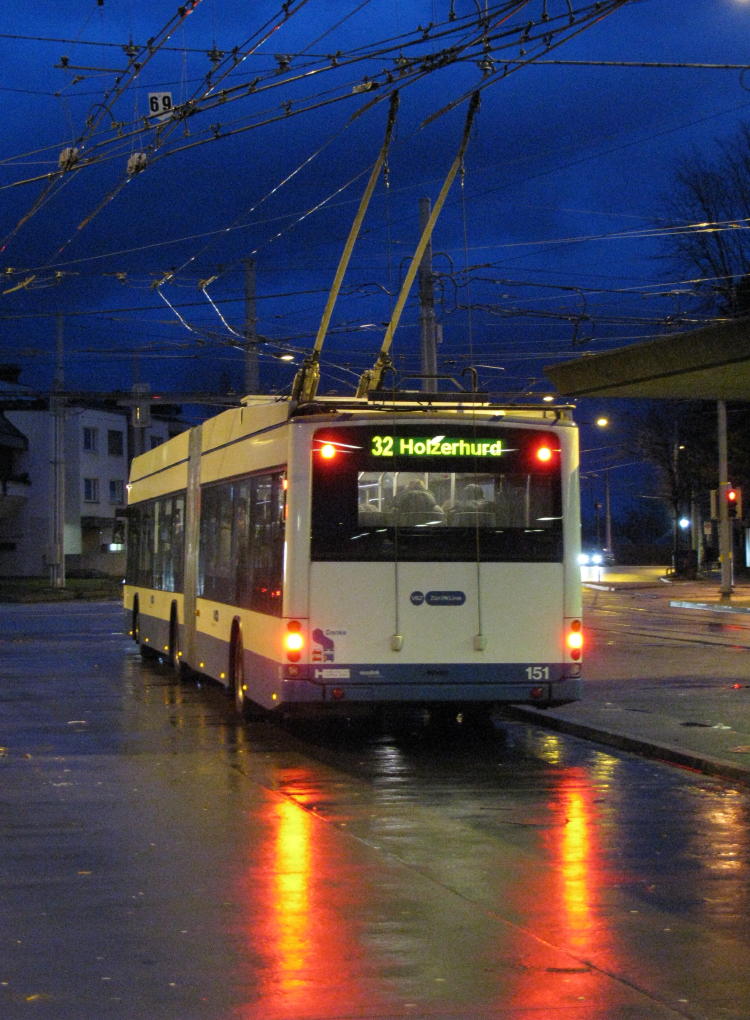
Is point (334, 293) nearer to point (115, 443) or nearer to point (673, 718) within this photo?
point (673, 718)

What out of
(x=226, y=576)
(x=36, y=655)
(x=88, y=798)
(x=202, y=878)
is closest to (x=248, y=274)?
(x=36, y=655)

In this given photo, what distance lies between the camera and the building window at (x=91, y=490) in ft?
279

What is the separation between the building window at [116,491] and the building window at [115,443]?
4.97ft

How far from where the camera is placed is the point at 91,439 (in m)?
85.8

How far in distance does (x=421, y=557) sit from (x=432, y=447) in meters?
1.02

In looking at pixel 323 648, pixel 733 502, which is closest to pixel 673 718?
pixel 323 648

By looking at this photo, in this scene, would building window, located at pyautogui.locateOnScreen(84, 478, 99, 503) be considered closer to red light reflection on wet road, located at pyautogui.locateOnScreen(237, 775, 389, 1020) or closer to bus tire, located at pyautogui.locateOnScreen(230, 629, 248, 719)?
bus tire, located at pyautogui.locateOnScreen(230, 629, 248, 719)

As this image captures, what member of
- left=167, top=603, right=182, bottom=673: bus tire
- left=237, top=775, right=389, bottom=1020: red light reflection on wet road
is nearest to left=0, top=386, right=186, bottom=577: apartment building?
left=167, top=603, right=182, bottom=673: bus tire

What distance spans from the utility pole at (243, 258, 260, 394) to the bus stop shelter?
18884 mm

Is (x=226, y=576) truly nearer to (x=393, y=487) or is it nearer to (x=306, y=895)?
(x=393, y=487)

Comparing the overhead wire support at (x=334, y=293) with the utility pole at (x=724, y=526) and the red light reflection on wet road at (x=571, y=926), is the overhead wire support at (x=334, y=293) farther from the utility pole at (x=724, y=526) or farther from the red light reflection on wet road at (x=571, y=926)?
the utility pole at (x=724, y=526)

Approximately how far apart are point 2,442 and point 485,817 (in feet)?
229

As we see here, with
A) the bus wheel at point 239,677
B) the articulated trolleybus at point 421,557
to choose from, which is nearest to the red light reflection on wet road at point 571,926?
the articulated trolleybus at point 421,557

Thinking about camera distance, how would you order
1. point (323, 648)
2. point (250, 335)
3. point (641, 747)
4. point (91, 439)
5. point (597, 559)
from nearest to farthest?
point (323, 648)
point (641, 747)
point (250, 335)
point (91, 439)
point (597, 559)
